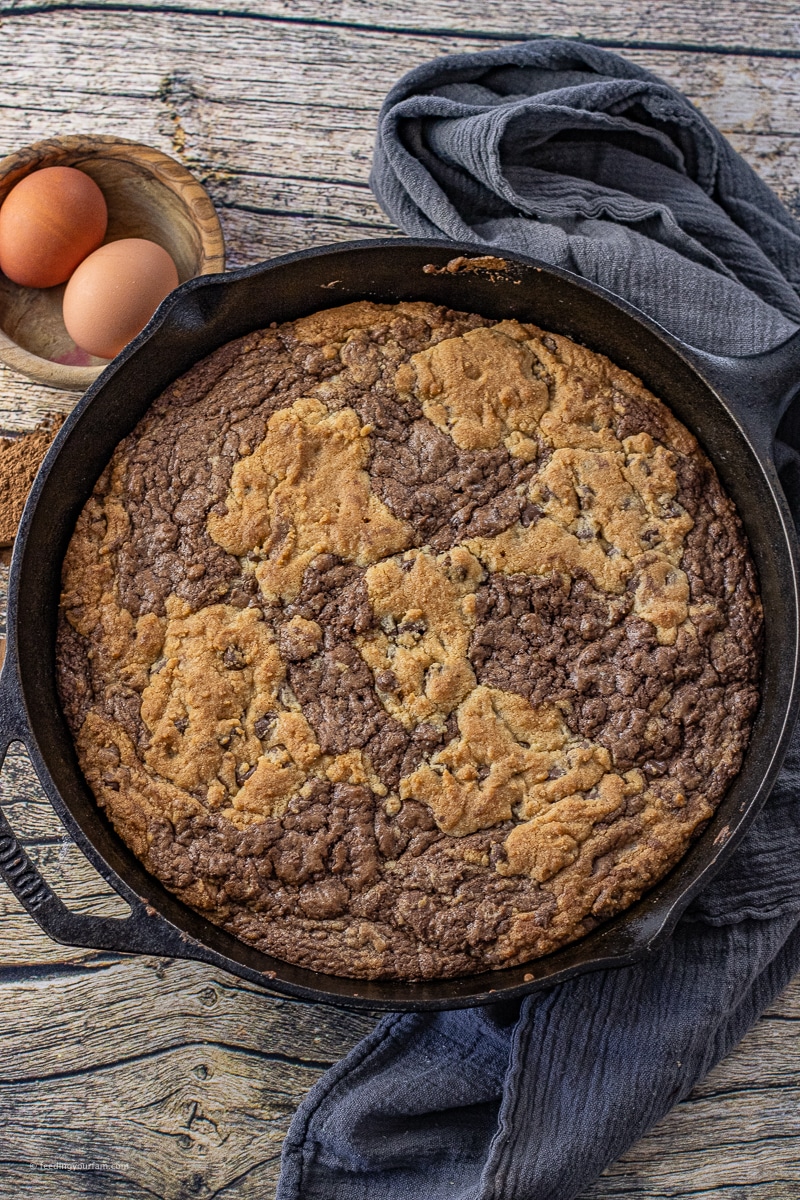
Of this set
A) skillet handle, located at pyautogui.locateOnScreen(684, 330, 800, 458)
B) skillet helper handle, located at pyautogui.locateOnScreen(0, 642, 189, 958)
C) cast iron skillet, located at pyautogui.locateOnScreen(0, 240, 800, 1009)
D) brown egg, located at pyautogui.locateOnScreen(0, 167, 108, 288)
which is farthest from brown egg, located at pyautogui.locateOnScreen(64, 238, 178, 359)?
skillet handle, located at pyautogui.locateOnScreen(684, 330, 800, 458)

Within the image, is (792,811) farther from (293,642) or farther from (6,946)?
(6,946)

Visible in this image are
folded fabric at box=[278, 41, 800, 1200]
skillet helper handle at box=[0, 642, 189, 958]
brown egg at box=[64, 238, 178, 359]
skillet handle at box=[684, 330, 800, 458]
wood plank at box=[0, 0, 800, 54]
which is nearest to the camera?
skillet helper handle at box=[0, 642, 189, 958]

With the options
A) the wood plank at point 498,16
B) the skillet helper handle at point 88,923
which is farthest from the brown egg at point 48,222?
the skillet helper handle at point 88,923

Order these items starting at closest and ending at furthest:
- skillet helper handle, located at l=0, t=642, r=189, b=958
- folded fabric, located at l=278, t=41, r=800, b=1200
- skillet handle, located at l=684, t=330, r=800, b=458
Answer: skillet helper handle, located at l=0, t=642, r=189, b=958 < skillet handle, located at l=684, t=330, r=800, b=458 < folded fabric, located at l=278, t=41, r=800, b=1200

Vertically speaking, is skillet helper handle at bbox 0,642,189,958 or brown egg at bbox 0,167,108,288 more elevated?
brown egg at bbox 0,167,108,288

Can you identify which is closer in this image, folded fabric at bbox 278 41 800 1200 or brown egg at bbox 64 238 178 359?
folded fabric at bbox 278 41 800 1200

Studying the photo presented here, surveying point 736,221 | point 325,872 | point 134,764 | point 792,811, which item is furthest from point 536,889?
point 736,221

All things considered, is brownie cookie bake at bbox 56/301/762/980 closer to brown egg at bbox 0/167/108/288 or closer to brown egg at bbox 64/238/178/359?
brown egg at bbox 64/238/178/359
